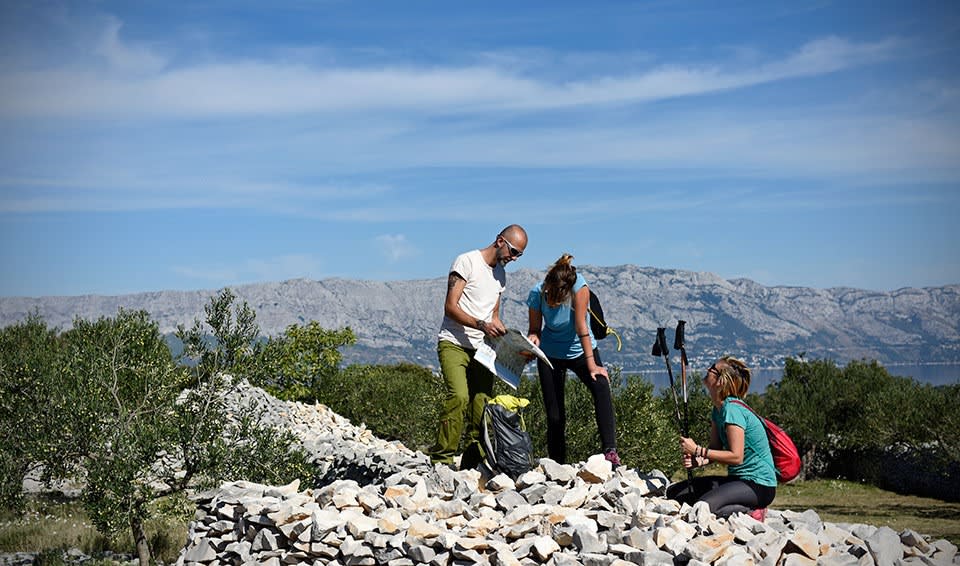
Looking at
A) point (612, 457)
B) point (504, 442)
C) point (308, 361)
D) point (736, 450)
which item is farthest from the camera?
point (308, 361)

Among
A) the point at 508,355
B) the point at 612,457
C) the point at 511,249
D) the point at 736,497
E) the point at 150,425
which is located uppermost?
the point at 511,249

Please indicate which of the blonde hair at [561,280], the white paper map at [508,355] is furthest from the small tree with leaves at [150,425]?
the blonde hair at [561,280]

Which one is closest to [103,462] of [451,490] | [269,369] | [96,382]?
[96,382]

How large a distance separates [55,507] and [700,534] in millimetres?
10403

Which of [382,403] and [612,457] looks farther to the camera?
[382,403]

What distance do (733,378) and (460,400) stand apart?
7.90ft

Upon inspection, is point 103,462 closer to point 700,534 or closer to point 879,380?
point 700,534

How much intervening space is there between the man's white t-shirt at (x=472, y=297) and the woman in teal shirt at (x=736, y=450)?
2121 millimetres

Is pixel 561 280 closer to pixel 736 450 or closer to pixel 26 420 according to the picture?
pixel 736 450

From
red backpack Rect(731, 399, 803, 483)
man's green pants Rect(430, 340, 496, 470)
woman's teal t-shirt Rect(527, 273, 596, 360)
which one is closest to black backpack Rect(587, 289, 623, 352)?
woman's teal t-shirt Rect(527, 273, 596, 360)

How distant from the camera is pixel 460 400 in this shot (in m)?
7.98

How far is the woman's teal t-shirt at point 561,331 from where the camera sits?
7.97 metres

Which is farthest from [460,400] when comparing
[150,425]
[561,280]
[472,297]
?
[150,425]

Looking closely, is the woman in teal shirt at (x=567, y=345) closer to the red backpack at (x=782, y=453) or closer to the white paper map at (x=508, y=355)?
the white paper map at (x=508, y=355)
